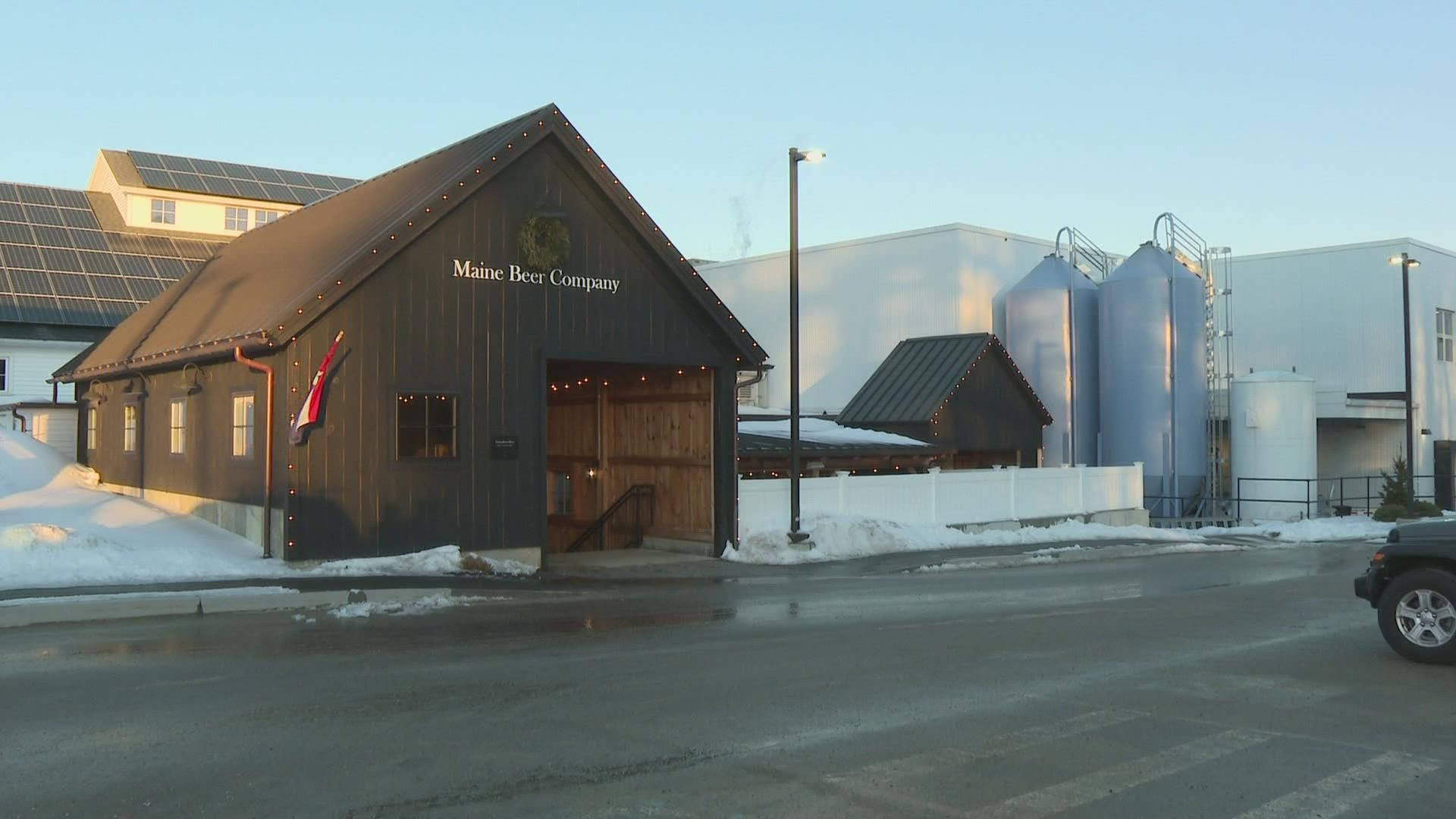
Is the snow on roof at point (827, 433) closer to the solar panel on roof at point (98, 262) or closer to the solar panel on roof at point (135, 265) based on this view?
the solar panel on roof at point (135, 265)

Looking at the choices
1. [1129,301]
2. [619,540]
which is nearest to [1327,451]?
[1129,301]

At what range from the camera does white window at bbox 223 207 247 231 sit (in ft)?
172

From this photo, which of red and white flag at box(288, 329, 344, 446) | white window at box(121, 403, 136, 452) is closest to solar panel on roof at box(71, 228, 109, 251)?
white window at box(121, 403, 136, 452)

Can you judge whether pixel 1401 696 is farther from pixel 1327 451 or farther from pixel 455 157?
pixel 1327 451

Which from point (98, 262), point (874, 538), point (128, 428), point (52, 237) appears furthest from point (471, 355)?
point (52, 237)

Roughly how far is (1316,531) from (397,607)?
80.8 ft

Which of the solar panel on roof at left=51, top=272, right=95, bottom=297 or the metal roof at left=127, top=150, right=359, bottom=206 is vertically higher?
the metal roof at left=127, top=150, right=359, bottom=206

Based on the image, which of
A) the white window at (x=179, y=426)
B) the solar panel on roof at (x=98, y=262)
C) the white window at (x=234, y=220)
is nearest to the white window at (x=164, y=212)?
the white window at (x=234, y=220)

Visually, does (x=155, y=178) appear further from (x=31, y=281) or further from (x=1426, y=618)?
(x=1426, y=618)

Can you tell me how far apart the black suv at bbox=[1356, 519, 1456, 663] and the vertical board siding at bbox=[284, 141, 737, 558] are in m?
11.8

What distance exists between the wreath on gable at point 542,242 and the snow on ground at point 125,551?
462 cm

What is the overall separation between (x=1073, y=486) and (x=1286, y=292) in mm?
22541

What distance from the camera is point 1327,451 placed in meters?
48.2

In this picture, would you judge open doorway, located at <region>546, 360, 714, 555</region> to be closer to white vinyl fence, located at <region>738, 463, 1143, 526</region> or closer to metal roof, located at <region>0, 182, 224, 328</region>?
white vinyl fence, located at <region>738, 463, 1143, 526</region>
